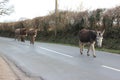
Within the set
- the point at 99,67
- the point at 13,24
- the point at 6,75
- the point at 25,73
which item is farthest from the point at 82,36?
the point at 13,24

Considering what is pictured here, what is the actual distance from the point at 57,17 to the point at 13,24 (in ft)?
76.2

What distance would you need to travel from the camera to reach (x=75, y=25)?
Result: 40156 mm

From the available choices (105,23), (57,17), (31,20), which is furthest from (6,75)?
(31,20)

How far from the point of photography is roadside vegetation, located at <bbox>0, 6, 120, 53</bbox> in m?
30.8

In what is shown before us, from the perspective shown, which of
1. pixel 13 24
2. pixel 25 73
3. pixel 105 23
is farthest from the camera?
pixel 13 24

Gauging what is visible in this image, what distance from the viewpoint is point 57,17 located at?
153 feet

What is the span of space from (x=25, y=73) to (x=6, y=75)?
5.46 ft

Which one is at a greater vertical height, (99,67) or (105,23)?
(105,23)

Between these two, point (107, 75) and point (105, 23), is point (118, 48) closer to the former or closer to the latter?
point (105, 23)

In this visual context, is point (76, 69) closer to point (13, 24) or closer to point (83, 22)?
point (83, 22)

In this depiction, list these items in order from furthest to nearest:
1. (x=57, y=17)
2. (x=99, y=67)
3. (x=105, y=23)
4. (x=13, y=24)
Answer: (x=13, y=24) → (x=57, y=17) → (x=105, y=23) → (x=99, y=67)

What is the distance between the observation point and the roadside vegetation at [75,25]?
30.8 meters

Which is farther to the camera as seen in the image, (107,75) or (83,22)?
(83,22)

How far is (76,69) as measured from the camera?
1544cm
